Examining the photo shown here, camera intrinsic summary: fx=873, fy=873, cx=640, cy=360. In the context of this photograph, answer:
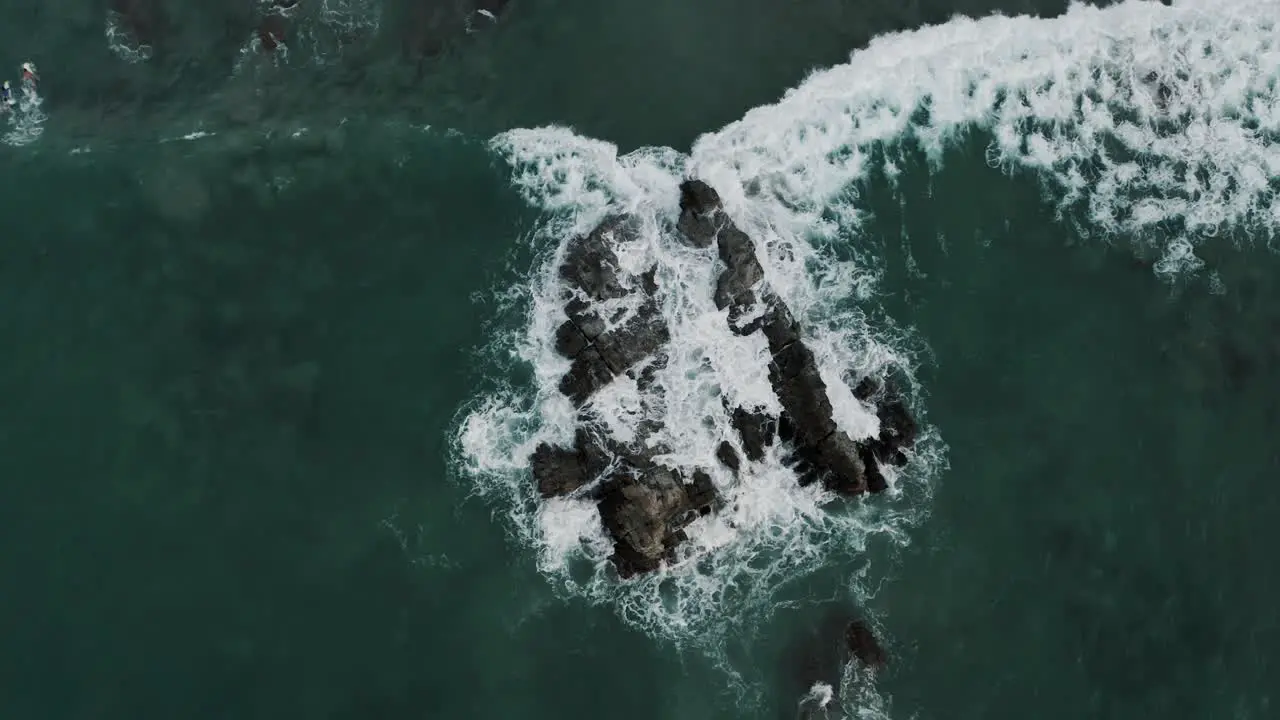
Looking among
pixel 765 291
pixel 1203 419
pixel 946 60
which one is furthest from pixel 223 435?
pixel 1203 419

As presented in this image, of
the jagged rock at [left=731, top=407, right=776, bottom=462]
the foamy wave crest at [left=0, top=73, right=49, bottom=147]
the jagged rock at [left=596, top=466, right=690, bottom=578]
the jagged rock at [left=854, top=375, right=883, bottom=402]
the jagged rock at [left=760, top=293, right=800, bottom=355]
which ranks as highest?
the foamy wave crest at [left=0, top=73, right=49, bottom=147]

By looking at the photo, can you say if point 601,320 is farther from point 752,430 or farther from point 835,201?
point 835,201

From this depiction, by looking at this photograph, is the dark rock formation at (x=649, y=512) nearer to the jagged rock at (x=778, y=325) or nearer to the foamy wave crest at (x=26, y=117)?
the jagged rock at (x=778, y=325)

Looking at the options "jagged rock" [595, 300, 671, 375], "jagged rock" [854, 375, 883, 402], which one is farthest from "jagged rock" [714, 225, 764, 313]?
"jagged rock" [854, 375, 883, 402]

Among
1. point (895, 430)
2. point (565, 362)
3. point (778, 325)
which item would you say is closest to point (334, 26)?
point (565, 362)

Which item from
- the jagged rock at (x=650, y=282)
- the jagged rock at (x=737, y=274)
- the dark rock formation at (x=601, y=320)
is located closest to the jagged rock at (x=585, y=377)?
the dark rock formation at (x=601, y=320)

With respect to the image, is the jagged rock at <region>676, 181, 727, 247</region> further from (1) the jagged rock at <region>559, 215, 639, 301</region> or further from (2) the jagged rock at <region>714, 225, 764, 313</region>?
(1) the jagged rock at <region>559, 215, 639, 301</region>
